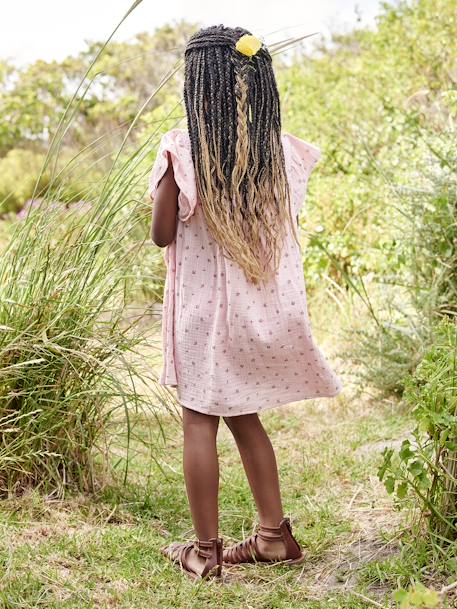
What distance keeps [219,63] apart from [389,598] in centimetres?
151

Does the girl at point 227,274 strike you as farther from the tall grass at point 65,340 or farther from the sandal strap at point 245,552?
the tall grass at point 65,340

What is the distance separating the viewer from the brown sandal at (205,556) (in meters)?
2.49

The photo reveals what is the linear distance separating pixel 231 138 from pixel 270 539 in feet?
3.88

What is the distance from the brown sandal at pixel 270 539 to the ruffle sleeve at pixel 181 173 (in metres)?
0.96

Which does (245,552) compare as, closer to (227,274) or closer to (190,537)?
(190,537)

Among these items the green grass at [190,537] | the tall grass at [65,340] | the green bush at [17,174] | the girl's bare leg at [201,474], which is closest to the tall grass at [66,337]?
the tall grass at [65,340]

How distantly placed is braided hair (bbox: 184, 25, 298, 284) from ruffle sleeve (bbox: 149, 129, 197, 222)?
27 mm

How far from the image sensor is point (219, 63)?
247 cm

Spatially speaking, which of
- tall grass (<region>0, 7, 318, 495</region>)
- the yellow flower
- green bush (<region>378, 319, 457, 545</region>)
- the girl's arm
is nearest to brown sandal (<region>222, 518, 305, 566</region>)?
green bush (<region>378, 319, 457, 545</region>)

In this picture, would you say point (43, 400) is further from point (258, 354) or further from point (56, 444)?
point (258, 354)

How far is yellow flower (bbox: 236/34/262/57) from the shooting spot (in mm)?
2404

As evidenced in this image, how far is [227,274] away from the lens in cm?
249

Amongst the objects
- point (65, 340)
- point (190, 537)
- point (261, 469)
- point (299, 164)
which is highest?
point (299, 164)

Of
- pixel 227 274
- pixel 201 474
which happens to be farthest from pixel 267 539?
pixel 227 274
